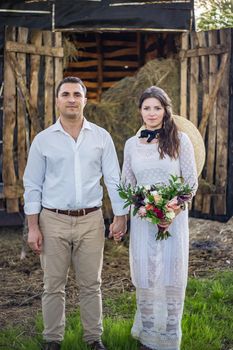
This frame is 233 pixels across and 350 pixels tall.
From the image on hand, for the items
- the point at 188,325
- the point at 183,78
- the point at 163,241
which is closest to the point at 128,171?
the point at 163,241

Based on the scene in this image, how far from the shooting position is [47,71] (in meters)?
6.64

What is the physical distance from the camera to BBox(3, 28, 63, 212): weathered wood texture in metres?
6.43

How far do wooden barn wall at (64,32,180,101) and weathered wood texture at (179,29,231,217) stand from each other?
3042 mm

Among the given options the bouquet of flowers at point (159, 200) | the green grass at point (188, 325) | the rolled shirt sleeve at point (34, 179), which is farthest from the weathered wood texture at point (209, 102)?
the rolled shirt sleeve at point (34, 179)

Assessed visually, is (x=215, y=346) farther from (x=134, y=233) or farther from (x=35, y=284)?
(x=35, y=284)

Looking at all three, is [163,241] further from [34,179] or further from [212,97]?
[212,97]

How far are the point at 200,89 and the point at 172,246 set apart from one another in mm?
3811

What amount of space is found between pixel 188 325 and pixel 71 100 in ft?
6.38

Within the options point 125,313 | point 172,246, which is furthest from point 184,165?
point 125,313

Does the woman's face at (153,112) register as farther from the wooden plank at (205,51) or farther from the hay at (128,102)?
the wooden plank at (205,51)

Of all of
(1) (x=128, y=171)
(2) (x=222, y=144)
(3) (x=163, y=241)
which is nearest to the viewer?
(3) (x=163, y=241)

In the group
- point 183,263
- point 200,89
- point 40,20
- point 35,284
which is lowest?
point 35,284

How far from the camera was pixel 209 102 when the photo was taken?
273 inches

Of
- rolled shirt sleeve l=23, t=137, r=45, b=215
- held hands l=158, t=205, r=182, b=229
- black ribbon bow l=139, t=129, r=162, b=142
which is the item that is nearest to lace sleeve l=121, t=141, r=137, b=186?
black ribbon bow l=139, t=129, r=162, b=142
